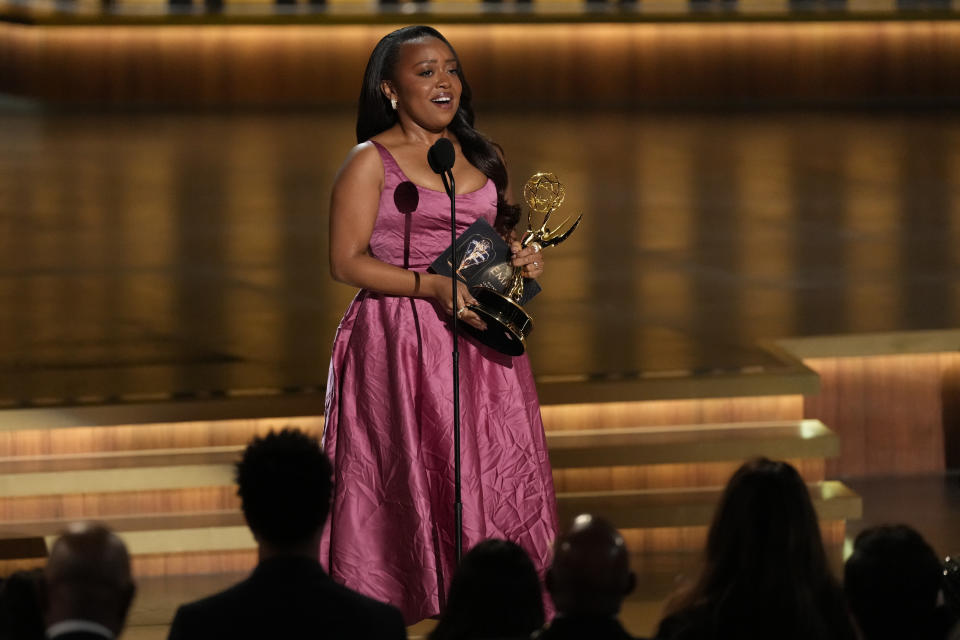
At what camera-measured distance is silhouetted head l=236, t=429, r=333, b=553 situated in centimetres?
163

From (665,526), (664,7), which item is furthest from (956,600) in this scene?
(664,7)

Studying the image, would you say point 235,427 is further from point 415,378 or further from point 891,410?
point 891,410

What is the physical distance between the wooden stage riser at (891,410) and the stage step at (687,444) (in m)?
0.37

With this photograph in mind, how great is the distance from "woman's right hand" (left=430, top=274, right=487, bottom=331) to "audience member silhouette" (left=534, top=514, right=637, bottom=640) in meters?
0.88

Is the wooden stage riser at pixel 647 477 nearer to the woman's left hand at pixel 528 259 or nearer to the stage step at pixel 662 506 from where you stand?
the stage step at pixel 662 506

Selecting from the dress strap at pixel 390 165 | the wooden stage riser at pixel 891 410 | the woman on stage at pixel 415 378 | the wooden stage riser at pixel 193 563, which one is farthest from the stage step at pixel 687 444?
the dress strap at pixel 390 165

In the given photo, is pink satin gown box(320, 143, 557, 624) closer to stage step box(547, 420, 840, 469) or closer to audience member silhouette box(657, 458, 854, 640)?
audience member silhouette box(657, 458, 854, 640)

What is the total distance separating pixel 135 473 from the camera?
3432 millimetres

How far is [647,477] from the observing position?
3.66 meters

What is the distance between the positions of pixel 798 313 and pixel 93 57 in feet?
22.7

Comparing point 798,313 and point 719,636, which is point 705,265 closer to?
point 798,313

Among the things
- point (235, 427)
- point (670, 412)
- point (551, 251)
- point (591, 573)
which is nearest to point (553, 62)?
point (551, 251)

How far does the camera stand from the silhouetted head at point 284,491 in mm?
1635

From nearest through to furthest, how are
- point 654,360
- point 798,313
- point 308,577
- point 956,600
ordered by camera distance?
point 308,577 → point 956,600 → point 654,360 → point 798,313
